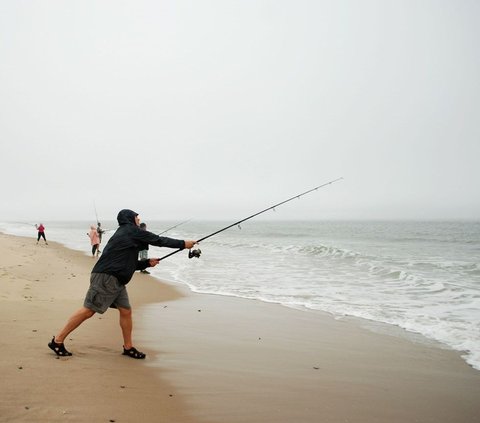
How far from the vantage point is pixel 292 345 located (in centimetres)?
527

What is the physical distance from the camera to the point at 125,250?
13.7ft

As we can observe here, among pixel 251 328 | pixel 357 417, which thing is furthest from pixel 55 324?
pixel 357 417

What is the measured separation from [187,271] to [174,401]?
36.1ft

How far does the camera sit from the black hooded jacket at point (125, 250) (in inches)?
163

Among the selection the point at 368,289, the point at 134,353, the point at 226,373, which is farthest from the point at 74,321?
the point at 368,289

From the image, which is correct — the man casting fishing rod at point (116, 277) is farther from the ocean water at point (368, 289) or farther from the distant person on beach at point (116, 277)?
the ocean water at point (368, 289)

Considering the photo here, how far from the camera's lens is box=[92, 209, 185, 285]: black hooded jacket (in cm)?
414

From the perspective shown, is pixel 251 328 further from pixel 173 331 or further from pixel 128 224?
pixel 128 224

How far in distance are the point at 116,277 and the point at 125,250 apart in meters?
0.31

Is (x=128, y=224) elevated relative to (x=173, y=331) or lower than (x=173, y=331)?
elevated

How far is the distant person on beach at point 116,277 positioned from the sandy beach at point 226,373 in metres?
0.27

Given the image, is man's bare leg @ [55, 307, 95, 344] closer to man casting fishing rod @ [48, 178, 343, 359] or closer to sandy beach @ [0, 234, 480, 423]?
man casting fishing rod @ [48, 178, 343, 359]

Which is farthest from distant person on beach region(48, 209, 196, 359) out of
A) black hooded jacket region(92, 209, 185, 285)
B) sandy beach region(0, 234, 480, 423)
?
sandy beach region(0, 234, 480, 423)

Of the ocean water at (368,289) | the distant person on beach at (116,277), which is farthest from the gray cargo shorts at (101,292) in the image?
the ocean water at (368,289)
